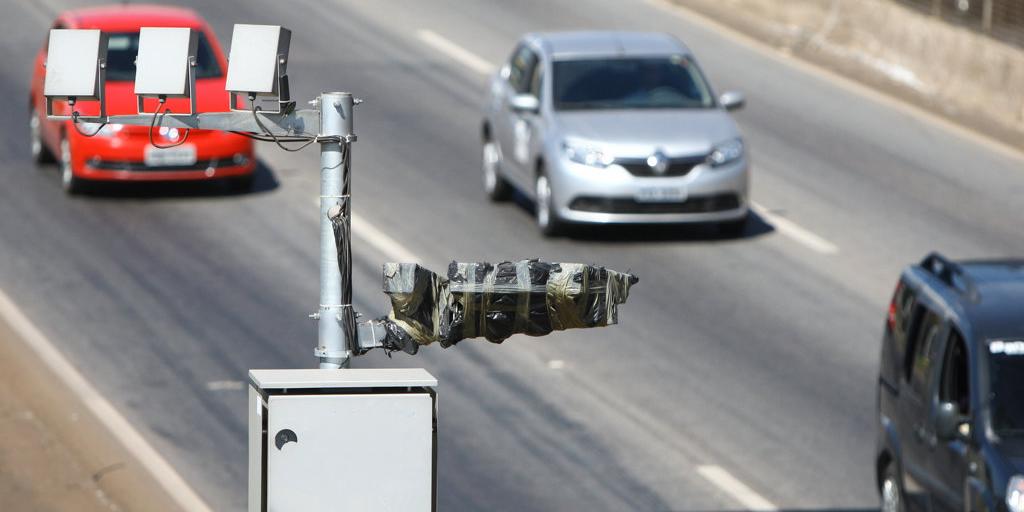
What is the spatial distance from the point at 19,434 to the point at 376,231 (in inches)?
260

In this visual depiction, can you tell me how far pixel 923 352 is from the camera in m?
11.1

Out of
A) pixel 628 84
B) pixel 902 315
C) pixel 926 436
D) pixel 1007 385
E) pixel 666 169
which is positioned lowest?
pixel 666 169

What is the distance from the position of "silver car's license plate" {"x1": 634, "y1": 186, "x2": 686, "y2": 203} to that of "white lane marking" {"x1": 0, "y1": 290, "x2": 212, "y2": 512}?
6.06m

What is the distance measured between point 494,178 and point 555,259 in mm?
2576

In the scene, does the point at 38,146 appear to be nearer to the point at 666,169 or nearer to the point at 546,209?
the point at 546,209

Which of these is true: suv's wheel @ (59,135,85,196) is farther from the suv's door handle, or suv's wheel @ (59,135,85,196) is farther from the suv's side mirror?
the suv's side mirror

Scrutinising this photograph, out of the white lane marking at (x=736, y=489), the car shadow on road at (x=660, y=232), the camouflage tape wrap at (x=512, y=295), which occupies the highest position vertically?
the camouflage tape wrap at (x=512, y=295)

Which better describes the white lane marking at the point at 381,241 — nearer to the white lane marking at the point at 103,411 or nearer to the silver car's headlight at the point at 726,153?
the silver car's headlight at the point at 726,153

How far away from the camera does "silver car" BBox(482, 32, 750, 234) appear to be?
18469mm

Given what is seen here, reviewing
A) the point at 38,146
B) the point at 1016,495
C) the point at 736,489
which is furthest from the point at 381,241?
the point at 1016,495

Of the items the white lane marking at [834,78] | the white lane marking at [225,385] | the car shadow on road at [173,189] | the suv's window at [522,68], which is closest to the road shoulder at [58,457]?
the white lane marking at [225,385]

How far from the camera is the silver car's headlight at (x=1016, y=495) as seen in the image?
31.5 ft

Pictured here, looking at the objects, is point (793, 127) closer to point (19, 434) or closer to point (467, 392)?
point (467, 392)

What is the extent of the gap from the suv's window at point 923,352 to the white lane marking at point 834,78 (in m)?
12.2
